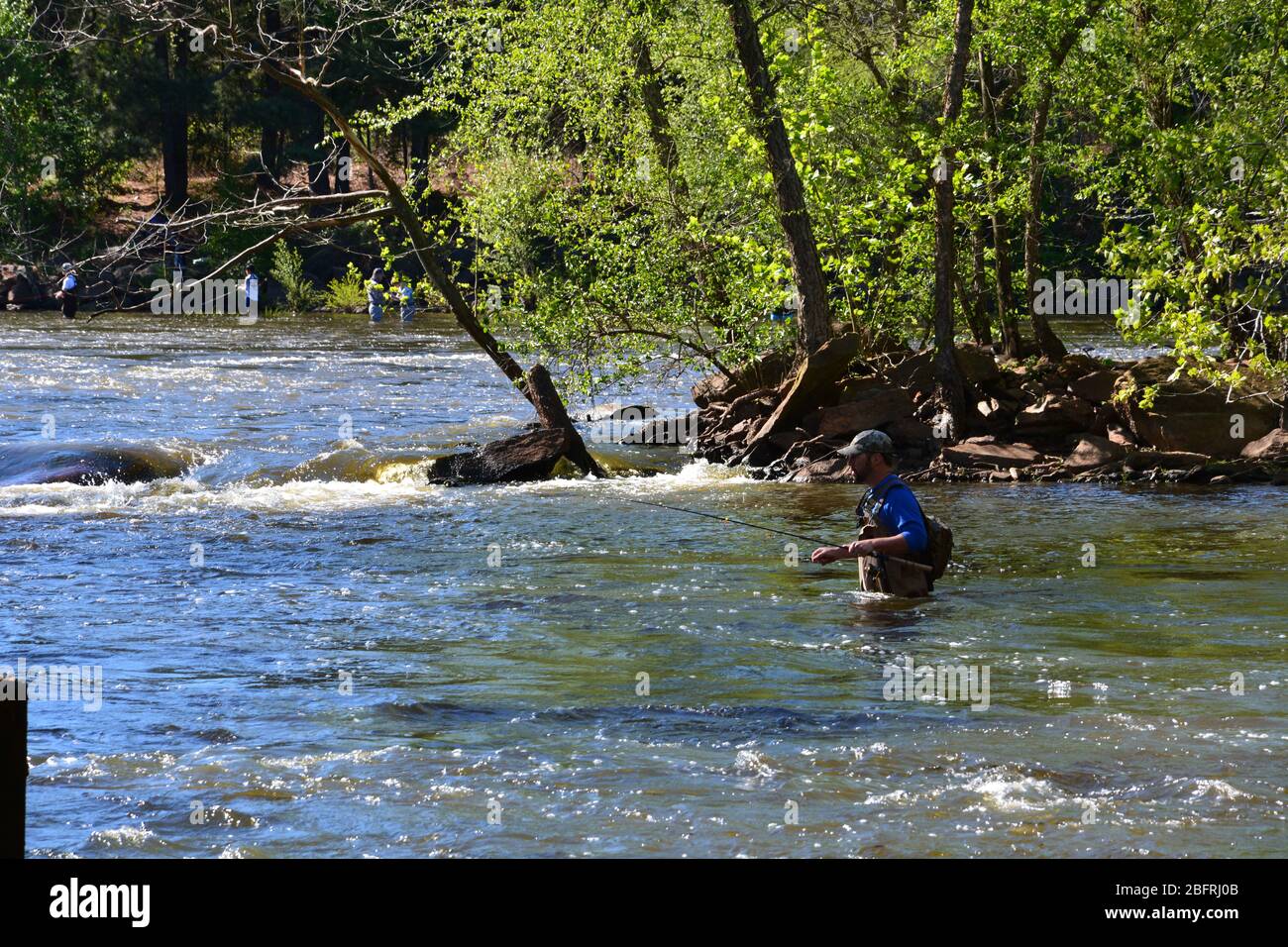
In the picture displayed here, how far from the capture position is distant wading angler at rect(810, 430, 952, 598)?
34.7 ft

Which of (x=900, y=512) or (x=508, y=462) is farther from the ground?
(x=900, y=512)

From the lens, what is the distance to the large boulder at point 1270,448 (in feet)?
59.3

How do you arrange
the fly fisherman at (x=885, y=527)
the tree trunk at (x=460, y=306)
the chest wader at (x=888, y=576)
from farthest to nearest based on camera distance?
the tree trunk at (x=460, y=306)
the chest wader at (x=888, y=576)
the fly fisherman at (x=885, y=527)

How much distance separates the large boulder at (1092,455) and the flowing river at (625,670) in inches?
27.4

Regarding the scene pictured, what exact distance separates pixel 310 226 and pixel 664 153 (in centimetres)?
543

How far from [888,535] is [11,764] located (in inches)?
301

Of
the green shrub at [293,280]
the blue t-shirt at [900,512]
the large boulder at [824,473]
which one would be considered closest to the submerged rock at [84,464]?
the large boulder at [824,473]

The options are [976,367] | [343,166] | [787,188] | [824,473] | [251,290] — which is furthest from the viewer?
[251,290]

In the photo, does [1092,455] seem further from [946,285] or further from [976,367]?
[946,285]

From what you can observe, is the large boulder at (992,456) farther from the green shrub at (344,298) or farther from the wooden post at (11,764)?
the green shrub at (344,298)

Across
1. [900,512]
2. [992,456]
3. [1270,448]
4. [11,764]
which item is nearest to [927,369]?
[992,456]

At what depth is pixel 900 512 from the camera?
10.8m

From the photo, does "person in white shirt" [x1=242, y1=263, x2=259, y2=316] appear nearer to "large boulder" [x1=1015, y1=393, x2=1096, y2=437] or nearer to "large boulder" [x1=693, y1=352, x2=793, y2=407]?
"large boulder" [x1=693, y1=352, x2=793, y2=407]

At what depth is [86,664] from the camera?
9805 millimetres
